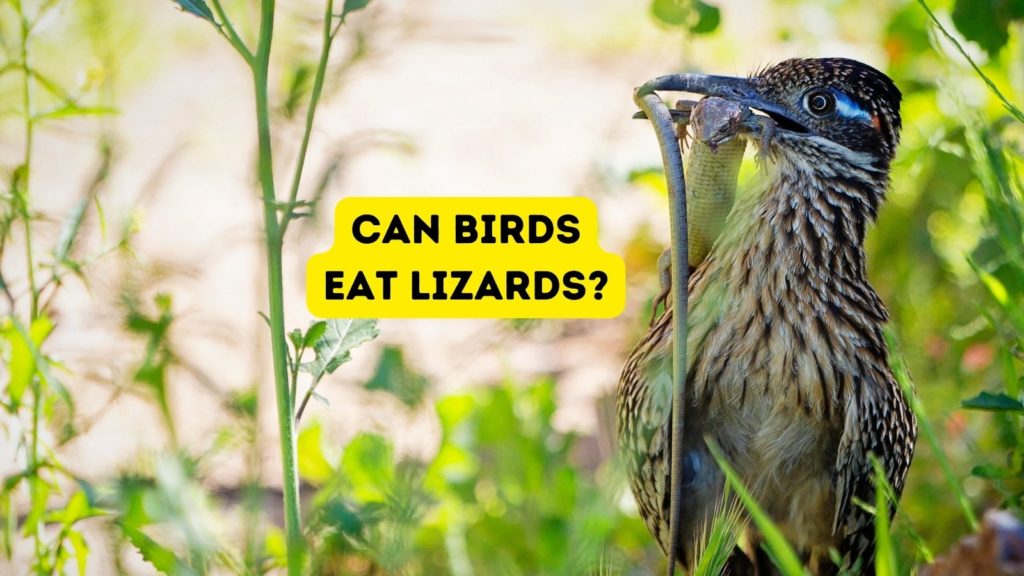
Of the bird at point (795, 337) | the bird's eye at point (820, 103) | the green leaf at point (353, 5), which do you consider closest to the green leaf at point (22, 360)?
the green leaf at point (353, 5)

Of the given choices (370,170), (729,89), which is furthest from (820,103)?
(370,170)

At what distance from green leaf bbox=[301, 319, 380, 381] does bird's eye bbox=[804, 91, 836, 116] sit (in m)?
0.70

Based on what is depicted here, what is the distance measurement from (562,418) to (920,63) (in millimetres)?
1820

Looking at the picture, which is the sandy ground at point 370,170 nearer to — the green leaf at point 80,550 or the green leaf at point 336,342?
the green leaf at point 80,550

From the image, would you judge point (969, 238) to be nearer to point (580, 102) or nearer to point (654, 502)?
point (580, 102)

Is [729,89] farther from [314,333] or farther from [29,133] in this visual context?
[29,133]

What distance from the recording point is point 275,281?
1408 millimetres

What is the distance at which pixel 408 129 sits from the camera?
3.88 m

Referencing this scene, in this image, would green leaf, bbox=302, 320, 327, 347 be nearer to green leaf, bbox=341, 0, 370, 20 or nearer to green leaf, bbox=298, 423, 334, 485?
green leaf, bbox=341, 0, 370, 20

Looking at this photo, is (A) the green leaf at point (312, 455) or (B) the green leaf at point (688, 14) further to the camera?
(A) the green leaf at point (312, 455)

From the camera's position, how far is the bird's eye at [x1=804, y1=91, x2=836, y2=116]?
163cm

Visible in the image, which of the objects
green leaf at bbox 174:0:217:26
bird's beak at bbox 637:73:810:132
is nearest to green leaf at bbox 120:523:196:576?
green leaf at bbox 174:0:217:26

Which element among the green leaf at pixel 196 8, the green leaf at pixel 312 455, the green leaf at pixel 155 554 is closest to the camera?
the green leaf at pixel 196 8

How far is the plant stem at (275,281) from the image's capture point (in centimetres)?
138
